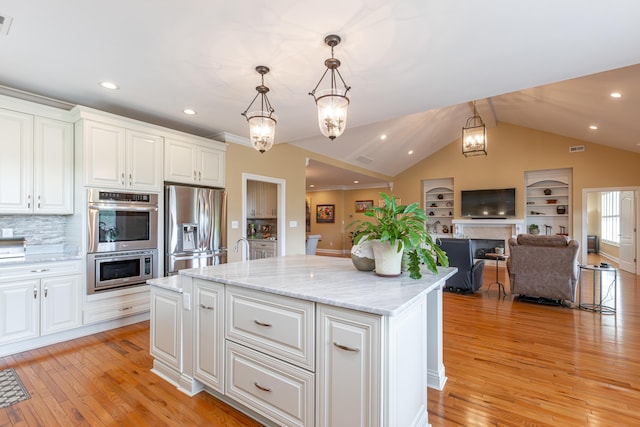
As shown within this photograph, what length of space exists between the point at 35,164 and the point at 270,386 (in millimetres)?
3258

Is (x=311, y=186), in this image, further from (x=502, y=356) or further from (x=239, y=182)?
(x=502, y=356)

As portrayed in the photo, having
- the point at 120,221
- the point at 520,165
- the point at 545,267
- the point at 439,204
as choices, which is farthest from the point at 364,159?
the point at 120,221

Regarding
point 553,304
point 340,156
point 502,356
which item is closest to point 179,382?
point 502,356

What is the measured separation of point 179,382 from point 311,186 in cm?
943

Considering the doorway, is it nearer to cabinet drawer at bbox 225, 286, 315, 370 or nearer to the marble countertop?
the marble countertop

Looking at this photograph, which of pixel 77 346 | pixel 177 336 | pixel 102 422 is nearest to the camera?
pixel 102 422

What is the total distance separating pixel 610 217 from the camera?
9406mm

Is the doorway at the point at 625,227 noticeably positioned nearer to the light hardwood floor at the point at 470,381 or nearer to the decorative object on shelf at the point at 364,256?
the light hardwood floor at the point at 470,381

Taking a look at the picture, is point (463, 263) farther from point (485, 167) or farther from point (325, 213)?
point (325, 213)

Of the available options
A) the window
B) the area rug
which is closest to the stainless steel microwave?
the area rug

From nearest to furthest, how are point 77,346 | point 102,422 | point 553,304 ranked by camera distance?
1. point 102,422
2. point 77,346
3. point 553,304

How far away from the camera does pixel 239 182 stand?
4762 millimetres

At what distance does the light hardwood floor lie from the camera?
6.31ft

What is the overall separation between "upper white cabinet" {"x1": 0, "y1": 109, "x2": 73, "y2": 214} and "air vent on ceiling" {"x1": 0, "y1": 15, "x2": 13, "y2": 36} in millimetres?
1153
